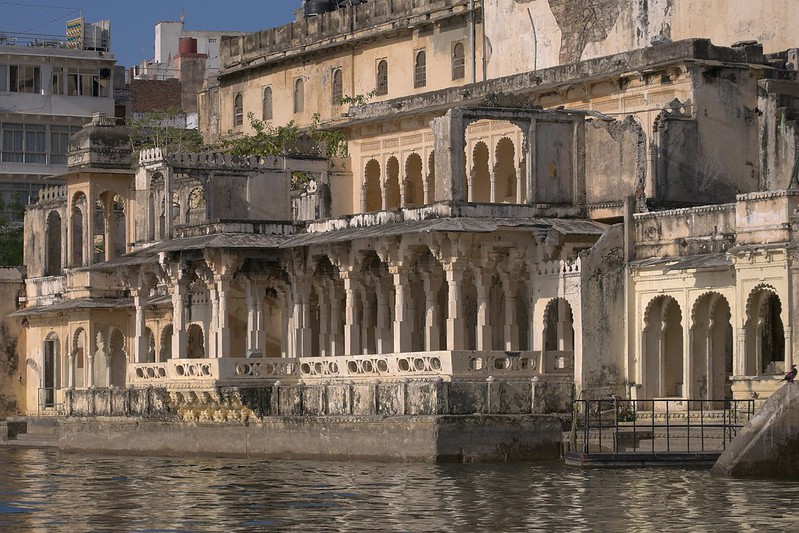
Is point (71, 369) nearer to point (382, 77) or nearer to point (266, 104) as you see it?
point (382, 77)

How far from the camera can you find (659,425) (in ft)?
119

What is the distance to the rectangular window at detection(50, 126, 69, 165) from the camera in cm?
7362

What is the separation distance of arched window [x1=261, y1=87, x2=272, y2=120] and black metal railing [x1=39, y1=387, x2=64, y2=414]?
11.8 m

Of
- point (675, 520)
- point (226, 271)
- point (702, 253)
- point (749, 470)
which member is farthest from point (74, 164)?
point (675, 520)

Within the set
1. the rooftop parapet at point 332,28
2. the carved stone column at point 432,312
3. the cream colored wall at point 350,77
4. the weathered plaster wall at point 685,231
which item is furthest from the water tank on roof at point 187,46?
the weathered plaster wall at point 685,231

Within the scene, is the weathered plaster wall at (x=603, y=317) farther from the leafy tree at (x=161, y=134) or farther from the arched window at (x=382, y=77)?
the leafy tree at (x=161, y=134)

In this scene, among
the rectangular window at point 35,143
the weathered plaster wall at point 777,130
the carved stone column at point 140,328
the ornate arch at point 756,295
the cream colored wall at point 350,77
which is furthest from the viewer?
the rectangular window at point 35,143

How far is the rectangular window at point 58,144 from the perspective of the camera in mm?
→ 73625

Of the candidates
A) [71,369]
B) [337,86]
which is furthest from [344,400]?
[337,86]

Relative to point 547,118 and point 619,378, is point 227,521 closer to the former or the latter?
point 619,378

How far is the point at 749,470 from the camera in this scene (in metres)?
33.4

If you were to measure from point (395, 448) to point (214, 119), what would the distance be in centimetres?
3204

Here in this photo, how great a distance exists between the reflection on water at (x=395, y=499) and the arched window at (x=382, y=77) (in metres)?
23.6

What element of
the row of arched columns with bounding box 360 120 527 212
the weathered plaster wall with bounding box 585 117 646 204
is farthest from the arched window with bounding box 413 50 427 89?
the weathered plaster wall with bounding box 585 117 646 204
